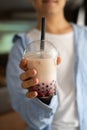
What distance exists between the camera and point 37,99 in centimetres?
85

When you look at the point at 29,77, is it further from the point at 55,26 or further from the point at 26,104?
the point at 55,26

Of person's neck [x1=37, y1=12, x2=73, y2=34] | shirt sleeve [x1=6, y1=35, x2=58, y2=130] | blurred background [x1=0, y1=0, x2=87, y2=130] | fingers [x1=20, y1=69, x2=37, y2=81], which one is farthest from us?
blurred background [x1=0, y1=0, x2=87, y2=130]

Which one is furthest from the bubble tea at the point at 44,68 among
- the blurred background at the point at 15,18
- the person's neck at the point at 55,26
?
the blurred background at the point at 15,18

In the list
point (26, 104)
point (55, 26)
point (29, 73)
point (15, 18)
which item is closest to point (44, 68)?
point (29, 73)

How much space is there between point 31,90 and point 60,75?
0.82 ft

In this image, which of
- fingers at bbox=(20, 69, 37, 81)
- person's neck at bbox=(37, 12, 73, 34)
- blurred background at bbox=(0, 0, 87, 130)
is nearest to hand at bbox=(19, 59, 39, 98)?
fingers at bbox=(20, 69, 37, 81)

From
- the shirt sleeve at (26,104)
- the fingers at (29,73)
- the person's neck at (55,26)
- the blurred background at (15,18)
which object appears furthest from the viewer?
the blurred background at (15,18)

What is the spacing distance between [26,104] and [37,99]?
95mm

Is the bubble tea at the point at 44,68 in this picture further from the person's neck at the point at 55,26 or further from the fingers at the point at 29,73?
the person's neck at the point at 55,26

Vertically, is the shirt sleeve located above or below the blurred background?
below

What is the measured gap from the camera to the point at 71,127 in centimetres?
97

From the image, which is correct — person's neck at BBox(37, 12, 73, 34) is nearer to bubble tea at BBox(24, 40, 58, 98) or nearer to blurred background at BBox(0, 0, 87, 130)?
bubble tea at BBox(24, 40, 58, 98)

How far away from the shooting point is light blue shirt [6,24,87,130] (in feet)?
2.97

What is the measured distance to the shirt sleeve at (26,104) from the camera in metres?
0.89
